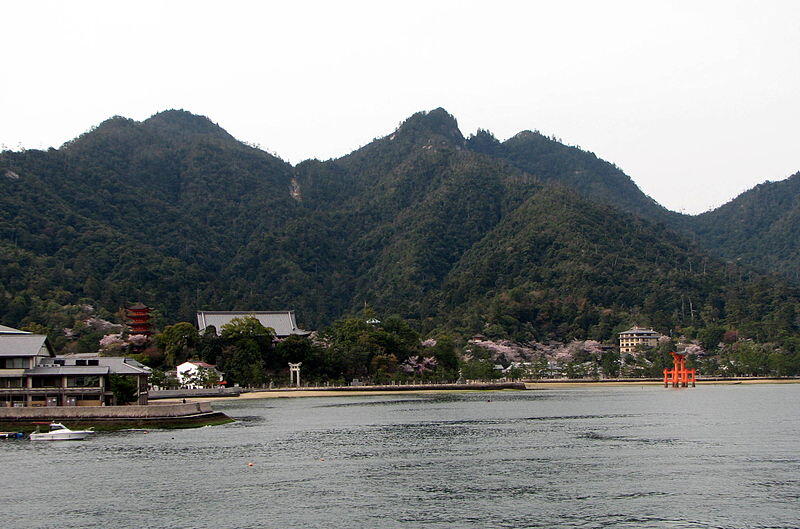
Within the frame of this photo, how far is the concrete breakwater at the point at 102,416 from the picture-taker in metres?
65.9

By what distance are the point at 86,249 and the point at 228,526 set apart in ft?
546

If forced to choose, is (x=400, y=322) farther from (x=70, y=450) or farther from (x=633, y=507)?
(x=633, y=507)

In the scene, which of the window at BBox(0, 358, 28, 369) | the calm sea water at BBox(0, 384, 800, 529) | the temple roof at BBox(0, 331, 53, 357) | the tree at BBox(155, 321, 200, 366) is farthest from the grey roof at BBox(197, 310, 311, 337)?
the window at BBox(0, 358, 28, 369)

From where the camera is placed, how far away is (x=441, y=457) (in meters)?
52.5

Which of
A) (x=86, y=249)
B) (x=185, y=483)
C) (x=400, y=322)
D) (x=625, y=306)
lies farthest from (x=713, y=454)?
(x=86, y=249)

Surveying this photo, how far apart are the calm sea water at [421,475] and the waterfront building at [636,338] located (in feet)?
335

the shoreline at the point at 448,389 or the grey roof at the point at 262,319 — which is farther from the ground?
the grey roof at the point at 262,319

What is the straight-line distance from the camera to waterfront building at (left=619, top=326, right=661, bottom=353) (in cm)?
17788

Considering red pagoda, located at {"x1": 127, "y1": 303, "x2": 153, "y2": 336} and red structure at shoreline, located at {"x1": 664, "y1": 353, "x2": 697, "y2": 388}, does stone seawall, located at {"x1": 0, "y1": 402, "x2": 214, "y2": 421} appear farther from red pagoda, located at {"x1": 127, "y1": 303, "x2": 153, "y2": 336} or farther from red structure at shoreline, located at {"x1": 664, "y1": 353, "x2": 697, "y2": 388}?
→ red structure at shoreline, located at {"x1": 664, "y1": 353, "x2": 697, "y2": 388}

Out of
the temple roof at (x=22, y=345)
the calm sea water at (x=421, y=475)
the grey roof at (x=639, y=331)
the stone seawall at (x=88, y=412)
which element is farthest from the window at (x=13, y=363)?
the grey roof at (x=639, y=331)

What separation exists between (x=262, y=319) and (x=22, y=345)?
88178mm

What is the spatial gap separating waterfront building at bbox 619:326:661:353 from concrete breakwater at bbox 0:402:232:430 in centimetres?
12531

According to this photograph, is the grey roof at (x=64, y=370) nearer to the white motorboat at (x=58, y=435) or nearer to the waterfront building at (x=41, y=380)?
the waterfront building at (x=41, y=380)

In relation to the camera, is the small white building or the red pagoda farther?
the red pagoda
